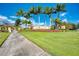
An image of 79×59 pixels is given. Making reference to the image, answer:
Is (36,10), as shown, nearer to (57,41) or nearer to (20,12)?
(20,12)

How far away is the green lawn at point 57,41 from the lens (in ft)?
9.66

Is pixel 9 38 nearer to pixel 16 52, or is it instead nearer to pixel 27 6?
pixel 16 52

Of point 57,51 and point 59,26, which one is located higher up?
point 59,26

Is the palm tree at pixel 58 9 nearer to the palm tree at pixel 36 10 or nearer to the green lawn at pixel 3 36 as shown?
the palm tree at pixel 36 10

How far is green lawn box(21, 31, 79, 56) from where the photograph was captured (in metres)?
2.95

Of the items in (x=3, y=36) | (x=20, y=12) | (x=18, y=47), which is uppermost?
(x=20, y=12)

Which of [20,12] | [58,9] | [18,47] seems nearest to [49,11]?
[58,9]

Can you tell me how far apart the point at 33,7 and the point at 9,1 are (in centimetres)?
31

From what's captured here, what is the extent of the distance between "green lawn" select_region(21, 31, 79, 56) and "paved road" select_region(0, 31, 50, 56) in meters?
0.06

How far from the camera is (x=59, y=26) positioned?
123 inches

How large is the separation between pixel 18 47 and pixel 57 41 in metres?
0.50

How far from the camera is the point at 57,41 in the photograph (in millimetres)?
3016

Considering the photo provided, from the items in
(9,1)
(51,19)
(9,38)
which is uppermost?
(9,1)

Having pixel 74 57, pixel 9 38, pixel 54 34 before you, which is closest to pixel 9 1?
pixel 9 38
